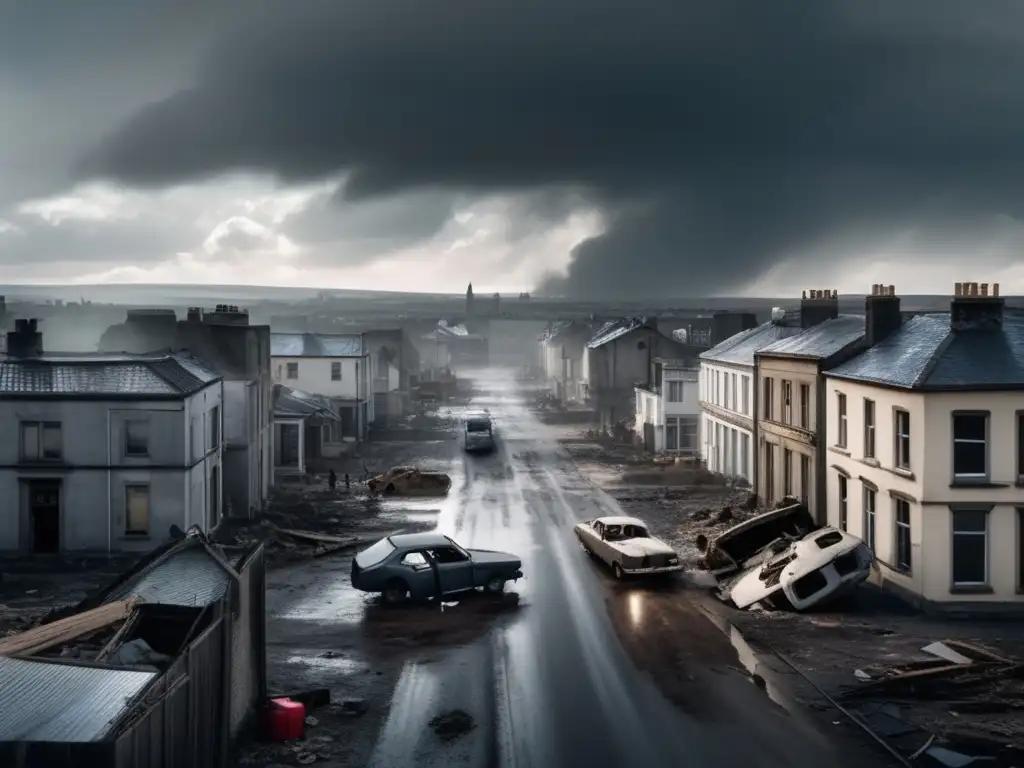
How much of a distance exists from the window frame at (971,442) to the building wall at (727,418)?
62.6ft

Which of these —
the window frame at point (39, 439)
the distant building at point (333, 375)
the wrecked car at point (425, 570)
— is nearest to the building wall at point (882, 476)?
the wrecked car at point (425, 570)

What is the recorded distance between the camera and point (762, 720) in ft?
65.8

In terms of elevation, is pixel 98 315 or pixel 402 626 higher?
pixel 98 315

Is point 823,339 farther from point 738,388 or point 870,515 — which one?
point 738,388

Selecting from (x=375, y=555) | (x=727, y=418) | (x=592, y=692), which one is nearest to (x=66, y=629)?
(x=592, y=692)

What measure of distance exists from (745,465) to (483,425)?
2164 cm

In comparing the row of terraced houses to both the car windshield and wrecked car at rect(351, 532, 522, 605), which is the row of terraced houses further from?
the car windshield

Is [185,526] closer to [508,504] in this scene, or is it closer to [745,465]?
[508,504]

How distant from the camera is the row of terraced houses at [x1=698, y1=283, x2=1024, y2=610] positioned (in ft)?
95.2

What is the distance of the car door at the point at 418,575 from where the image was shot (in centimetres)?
2984

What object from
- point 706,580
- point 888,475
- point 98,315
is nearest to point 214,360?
point 706,580

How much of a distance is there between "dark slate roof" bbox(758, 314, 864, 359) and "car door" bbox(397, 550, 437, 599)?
15.8 m

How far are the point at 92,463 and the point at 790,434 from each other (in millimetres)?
25014

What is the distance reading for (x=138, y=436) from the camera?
122 feet
